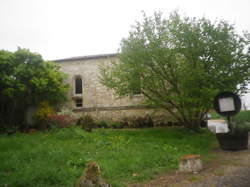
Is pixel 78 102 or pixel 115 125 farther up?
pixel 78 102

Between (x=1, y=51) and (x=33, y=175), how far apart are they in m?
11.5

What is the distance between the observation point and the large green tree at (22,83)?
1187 centimetres

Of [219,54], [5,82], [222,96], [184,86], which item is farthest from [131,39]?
[5,82]

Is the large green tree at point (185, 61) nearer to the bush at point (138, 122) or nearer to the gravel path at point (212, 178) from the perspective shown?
the gravel path at point (212, 178)

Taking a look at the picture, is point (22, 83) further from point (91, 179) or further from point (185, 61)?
point (91, 179)

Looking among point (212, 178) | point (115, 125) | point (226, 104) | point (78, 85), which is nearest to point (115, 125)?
point (115, 125)

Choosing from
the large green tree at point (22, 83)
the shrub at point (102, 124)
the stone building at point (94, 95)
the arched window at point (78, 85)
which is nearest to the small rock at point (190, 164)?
the shrub at point (102, 124)

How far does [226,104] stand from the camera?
22.0 ft

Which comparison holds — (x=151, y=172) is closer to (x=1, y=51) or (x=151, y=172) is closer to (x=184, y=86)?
(x=184, y=86)

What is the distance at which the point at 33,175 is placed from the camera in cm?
367

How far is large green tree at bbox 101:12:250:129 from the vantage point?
8.05 metres

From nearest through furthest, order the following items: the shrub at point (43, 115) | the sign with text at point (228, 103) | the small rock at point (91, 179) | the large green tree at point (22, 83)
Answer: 1. the small rock at point (91, 179)
2. the sign with text at point (228, 103)
3. the large green tree at point (22, 83)
4. the shrub at point (43, 115)

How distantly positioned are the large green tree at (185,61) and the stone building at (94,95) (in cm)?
559

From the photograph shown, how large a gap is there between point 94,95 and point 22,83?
5.89 m
